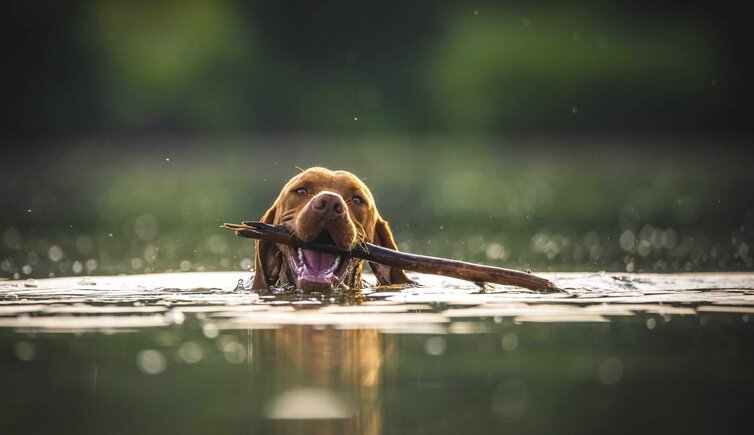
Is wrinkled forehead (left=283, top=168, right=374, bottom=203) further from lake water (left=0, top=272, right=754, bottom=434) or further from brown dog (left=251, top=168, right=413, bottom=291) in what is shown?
lake water (left=0, top=272, right=754, bottom=434)

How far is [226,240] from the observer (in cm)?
1530

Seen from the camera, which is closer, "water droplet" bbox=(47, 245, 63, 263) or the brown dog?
the brown dog

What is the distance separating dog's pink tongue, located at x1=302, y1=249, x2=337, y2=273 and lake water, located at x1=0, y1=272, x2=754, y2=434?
0.43 meters

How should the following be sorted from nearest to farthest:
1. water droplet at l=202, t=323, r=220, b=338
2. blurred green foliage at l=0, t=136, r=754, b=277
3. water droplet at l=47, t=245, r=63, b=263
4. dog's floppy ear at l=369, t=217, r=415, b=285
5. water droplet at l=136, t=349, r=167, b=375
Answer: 1. water droplet at l=136, t=349, r=167, b=375
2. water droplet at l=202, t=323, r=220, b=338
3. dog's floppy ear at l=369, t=217, r=415, b=285
4. water droplet at l=47, t=245, r=63, b=263
5. blurred green foliage at l=0, t=136, r=754, b=277

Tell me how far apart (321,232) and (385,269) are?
1.16 m

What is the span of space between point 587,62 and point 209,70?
1059cm

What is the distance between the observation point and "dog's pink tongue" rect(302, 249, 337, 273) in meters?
7.82

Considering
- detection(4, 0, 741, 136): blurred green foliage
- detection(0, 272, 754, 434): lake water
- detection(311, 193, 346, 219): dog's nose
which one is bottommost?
detection(0, 272, 754, 434): lake water

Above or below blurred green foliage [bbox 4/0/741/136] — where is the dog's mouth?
below

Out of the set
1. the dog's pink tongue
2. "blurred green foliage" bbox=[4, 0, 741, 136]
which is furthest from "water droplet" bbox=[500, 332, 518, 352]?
"blurred green foliage" bbox=[4, 0, 741, 136]

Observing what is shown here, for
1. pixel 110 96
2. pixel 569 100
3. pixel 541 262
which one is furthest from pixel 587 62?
pixel 541 262

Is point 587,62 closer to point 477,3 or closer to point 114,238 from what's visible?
point 477,3

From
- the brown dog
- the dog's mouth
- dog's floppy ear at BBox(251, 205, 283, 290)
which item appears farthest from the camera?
dog's floppy ear at BBox(251, 205, 283, 290)

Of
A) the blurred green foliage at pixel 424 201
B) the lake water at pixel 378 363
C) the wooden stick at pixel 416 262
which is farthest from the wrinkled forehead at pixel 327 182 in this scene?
the blurred green foliage at pixel 424 201
